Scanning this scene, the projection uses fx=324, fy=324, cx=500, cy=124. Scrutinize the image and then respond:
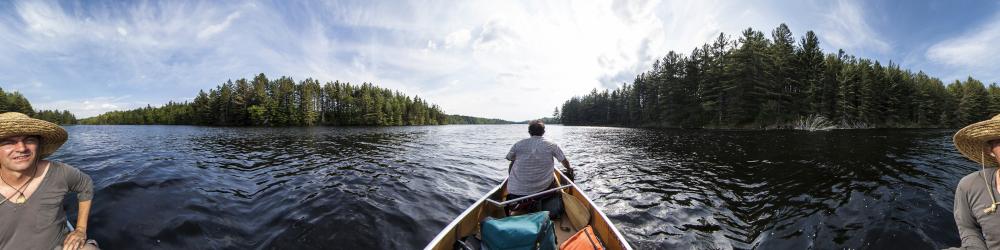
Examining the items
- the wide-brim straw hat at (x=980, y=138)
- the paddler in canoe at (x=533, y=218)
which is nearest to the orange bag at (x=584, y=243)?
the paddler in canoe at (x=533, y=218)

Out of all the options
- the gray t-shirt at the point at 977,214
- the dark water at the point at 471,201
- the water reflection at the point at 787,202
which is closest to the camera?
the gray t-shirt at the point at 977,214

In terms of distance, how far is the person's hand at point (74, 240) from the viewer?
11.4ft

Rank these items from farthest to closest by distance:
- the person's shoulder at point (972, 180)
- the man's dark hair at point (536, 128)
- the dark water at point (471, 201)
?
the man's dark hair at point (536, 128), the dark water at point (471, 201), the person's shoulder at point (972, 180)

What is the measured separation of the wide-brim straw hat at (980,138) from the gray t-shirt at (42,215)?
8836mm

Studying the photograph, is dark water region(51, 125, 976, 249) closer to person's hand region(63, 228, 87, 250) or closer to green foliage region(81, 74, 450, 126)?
person's hand region(63, 228, 87, 250)

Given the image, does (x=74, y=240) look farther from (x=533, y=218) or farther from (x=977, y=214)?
(x=977, y=214)

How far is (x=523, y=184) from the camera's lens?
6.55 m

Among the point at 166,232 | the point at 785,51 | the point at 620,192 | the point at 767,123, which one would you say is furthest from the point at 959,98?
the point at 166,232

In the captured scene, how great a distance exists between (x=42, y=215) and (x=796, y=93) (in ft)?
217

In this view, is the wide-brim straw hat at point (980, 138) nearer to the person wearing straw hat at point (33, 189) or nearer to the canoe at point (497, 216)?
the canoe at point (497, 216)

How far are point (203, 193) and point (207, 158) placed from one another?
9007 millimetres

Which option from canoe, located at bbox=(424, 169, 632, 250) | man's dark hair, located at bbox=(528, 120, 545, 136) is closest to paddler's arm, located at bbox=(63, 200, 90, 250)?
canoe, located at bbox=(424, 169, 632, 250)

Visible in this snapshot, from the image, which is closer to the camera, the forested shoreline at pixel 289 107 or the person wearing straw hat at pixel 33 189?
the person wearing straw hat at pixel 33 189

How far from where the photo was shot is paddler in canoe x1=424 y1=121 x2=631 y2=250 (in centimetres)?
404
